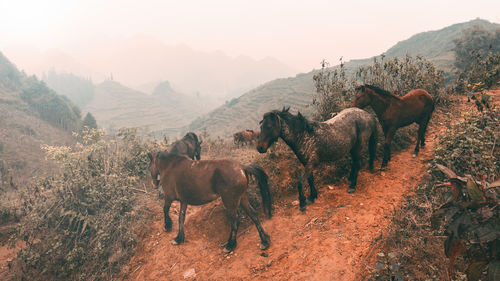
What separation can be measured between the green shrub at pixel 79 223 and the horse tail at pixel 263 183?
3133mm

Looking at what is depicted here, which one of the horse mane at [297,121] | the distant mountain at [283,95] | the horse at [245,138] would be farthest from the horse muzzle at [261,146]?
the distant mountain at [283,95]

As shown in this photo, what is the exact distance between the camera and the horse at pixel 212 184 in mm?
4445

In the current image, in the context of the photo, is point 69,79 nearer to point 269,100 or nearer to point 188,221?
point 269,100

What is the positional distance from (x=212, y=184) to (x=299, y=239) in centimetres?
201

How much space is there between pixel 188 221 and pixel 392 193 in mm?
4720

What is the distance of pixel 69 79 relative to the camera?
600ft

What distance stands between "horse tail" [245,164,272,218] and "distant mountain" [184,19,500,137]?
5018cm

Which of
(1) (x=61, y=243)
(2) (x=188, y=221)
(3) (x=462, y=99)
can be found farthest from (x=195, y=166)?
(3) (x=462, y=99)

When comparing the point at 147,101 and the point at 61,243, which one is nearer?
the point at 61,243

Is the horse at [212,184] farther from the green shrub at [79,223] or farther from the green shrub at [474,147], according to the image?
the green shrub at [474,147]

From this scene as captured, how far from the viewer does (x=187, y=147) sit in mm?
8969

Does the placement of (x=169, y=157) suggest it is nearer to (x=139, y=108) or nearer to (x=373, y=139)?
(x=373, y=139)

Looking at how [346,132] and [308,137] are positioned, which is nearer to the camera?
[308,137]

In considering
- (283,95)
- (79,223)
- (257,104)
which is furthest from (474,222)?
(257,104)
